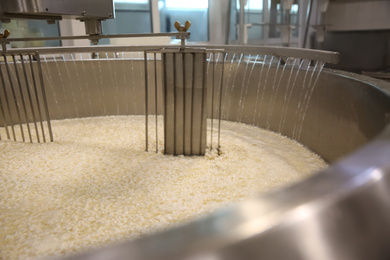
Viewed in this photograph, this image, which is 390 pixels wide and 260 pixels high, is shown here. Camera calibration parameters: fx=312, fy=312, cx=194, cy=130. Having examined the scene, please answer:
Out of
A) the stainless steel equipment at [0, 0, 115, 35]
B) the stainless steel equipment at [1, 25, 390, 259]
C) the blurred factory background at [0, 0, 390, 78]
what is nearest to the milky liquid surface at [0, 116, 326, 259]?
the stainless steel equipment at [1, 25, 390, 259]

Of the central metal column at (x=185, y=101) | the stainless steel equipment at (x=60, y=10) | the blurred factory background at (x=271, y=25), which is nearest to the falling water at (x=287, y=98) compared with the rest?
the central metal column at (x=185, y=101)

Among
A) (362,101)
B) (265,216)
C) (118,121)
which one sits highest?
(265,216)

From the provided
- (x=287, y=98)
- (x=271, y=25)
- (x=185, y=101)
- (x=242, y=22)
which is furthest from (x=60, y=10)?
(x=271, y=25)

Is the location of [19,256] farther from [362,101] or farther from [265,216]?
[362,101]

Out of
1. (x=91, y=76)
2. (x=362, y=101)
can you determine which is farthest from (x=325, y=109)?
(x=91, y=76)

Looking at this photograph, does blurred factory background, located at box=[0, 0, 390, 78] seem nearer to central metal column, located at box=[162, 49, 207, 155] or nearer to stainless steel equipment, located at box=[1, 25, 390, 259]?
stainless steel equipment, located at box=[1, 25, 390, 259]

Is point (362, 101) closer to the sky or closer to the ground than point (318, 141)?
closer to the sky

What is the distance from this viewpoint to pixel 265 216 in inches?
8.0

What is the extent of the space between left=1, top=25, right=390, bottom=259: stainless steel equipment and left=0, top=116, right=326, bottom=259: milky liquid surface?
0.20m

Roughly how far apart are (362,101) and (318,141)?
39 centimetres

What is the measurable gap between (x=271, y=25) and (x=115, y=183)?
2601mm

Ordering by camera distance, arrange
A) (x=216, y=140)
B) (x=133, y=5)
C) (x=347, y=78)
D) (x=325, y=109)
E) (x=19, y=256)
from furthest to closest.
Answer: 1. (x=133, y=5)
2. (x=216, y=140)
3. (x=325, y=109)
4. (x=347, y=78)
5. (x=19, y=256)

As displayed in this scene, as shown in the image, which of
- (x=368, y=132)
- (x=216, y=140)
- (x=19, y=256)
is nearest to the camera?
(x=19, y=256)

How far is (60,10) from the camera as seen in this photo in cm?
117
